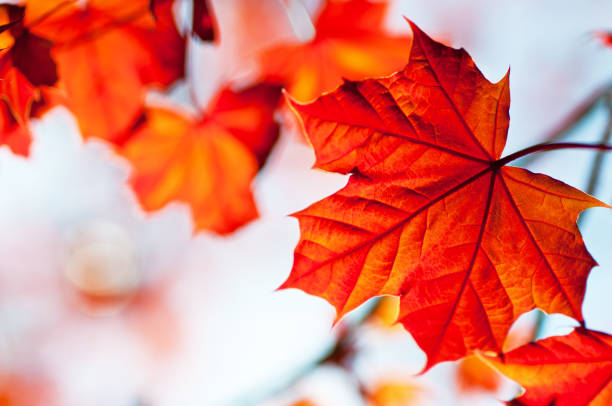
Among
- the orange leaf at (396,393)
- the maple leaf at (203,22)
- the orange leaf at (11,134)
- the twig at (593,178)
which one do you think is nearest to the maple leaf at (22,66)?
the orange leaf at (11,134)

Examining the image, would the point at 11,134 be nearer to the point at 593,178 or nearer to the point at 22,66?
the point at 22,66

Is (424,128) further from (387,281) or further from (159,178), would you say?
(159,178)

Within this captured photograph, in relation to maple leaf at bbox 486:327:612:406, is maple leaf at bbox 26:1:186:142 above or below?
above

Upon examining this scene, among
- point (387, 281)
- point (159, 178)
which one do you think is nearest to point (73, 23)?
point (159, 178)

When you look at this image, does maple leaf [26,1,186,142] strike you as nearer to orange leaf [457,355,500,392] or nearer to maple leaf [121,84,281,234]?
maple leaf [121,84,281,234]

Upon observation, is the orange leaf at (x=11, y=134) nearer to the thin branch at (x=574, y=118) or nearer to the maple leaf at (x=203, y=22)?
the maple leaf at (x=203, y=22)

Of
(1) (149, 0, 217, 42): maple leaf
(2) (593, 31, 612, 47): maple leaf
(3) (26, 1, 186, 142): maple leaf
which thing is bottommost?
(3) (26, 1, 186, 142): maple leaf

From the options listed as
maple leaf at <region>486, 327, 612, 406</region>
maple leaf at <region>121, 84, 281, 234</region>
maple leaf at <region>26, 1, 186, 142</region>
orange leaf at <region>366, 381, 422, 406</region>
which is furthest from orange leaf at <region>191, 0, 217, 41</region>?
orange leaf at <region>366, 381, 422, 406</region>
